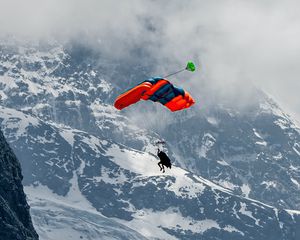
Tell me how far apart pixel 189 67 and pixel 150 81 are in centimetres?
897

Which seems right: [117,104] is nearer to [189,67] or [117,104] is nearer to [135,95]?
[135,95]

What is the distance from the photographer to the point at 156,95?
412 feet

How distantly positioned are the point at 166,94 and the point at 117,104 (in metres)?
6.35

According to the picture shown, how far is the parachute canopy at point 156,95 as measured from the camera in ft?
405

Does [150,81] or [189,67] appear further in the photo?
[150,81]

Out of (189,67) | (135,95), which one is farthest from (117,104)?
(189,67)

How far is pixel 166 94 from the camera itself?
415ft

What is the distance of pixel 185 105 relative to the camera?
5044 inches

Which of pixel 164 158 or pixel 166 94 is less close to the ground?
pixel 166 94

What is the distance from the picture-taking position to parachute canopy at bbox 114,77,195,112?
12356cm

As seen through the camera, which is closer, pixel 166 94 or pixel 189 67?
pixel 189 67

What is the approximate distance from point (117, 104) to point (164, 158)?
30.2 ft

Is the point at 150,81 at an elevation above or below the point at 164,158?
above

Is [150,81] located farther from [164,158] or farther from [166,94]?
[164,158]
